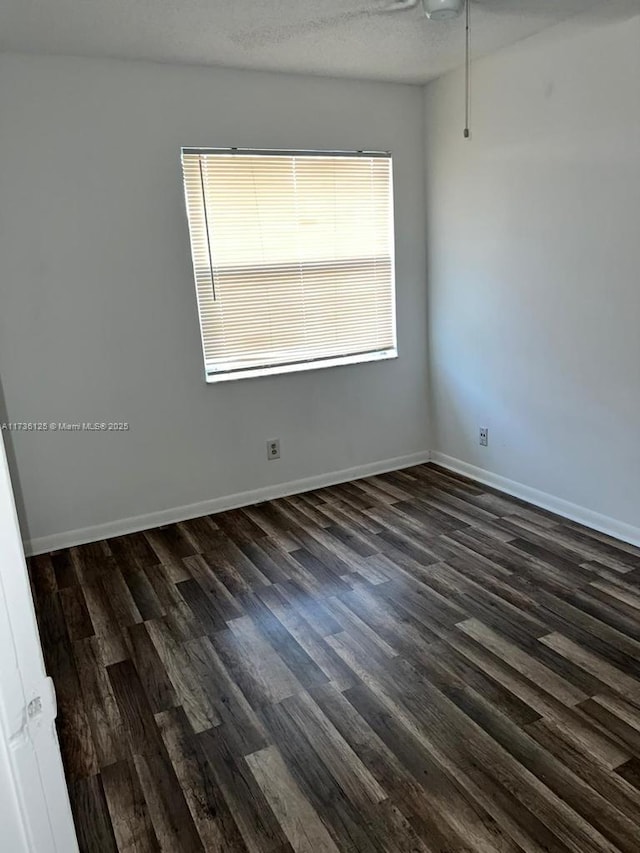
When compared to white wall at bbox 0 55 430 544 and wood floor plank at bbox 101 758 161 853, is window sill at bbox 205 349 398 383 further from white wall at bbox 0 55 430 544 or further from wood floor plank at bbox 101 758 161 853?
wood floor plank at bbox 101 758 161 853

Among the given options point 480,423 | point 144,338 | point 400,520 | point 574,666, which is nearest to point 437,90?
point 480,423

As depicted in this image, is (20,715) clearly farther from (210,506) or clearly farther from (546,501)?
(546,501)

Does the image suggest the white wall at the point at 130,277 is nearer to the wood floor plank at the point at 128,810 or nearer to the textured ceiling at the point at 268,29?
the textured ceiling at the point at 268,29

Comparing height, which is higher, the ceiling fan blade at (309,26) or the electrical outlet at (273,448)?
the ceiling fan blade at (309,26)

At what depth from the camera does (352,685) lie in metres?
2.16

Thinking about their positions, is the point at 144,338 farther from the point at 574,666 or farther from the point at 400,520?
the point at 574,666

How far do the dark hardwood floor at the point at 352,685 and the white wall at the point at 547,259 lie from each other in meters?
0.45

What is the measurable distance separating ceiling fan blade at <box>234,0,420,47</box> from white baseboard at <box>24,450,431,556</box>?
95.3 inches

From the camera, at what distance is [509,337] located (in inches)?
141

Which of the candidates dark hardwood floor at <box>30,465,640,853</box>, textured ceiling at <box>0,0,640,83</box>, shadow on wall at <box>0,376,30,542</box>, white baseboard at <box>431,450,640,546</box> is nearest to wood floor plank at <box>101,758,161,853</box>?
dark hardwood floor at <box>30,465,640,853</box>

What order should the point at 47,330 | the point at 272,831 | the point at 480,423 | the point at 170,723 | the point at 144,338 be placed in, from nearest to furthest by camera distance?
the point at 272,831 → the point at 170,723 → the point at 47,330 → the point at 144,338 → the point at 480,423

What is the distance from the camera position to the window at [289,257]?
346 cm

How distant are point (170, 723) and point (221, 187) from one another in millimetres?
2710

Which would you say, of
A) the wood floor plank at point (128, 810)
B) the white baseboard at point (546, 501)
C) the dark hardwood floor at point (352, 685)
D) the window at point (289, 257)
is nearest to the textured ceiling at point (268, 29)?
the window at point (289, 257)
